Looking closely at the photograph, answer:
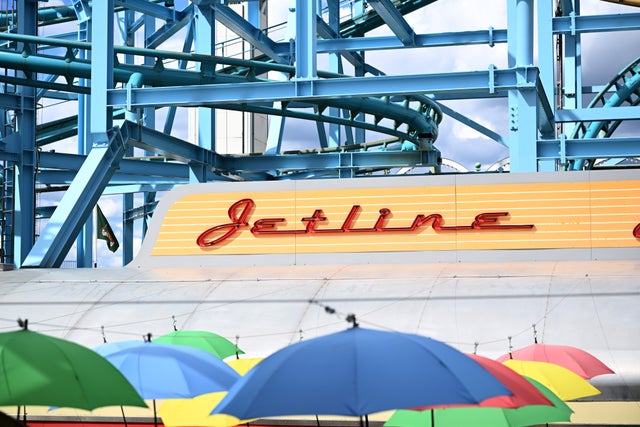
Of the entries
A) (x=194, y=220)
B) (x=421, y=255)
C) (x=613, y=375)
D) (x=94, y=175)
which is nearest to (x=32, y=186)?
(x=94, y=175)

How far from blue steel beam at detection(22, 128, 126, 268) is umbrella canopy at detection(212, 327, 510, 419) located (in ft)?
48.4

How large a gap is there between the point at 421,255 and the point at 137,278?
5012 millimetres

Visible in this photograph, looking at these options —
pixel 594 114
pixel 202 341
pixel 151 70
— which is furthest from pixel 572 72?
pixel 202 341

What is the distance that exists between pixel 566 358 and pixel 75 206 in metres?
12.3

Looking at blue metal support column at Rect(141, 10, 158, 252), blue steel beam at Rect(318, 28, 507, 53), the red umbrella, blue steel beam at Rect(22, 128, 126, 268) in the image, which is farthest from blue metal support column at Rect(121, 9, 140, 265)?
the red umbrella

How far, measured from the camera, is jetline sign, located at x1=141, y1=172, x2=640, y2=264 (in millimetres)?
18656

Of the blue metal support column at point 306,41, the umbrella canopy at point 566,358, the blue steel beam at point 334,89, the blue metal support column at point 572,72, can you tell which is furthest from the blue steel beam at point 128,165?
the umbrella canopy at point 566,358

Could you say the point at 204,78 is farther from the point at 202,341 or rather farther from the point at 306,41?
the point at 202,341

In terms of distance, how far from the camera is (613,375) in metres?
14.0

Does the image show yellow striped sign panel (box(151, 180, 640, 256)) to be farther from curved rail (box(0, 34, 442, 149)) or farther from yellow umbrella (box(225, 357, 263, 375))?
yellow umbrella (box(225, 357, 263, 375))

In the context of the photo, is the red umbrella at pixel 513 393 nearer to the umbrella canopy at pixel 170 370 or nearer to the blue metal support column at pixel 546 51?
the umbrella canopy at pixel 170 370

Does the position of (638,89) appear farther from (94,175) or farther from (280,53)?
(94,175)

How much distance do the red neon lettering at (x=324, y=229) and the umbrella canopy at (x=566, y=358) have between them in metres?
6.73

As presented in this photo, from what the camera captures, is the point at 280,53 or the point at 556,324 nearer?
the point at 556,324
